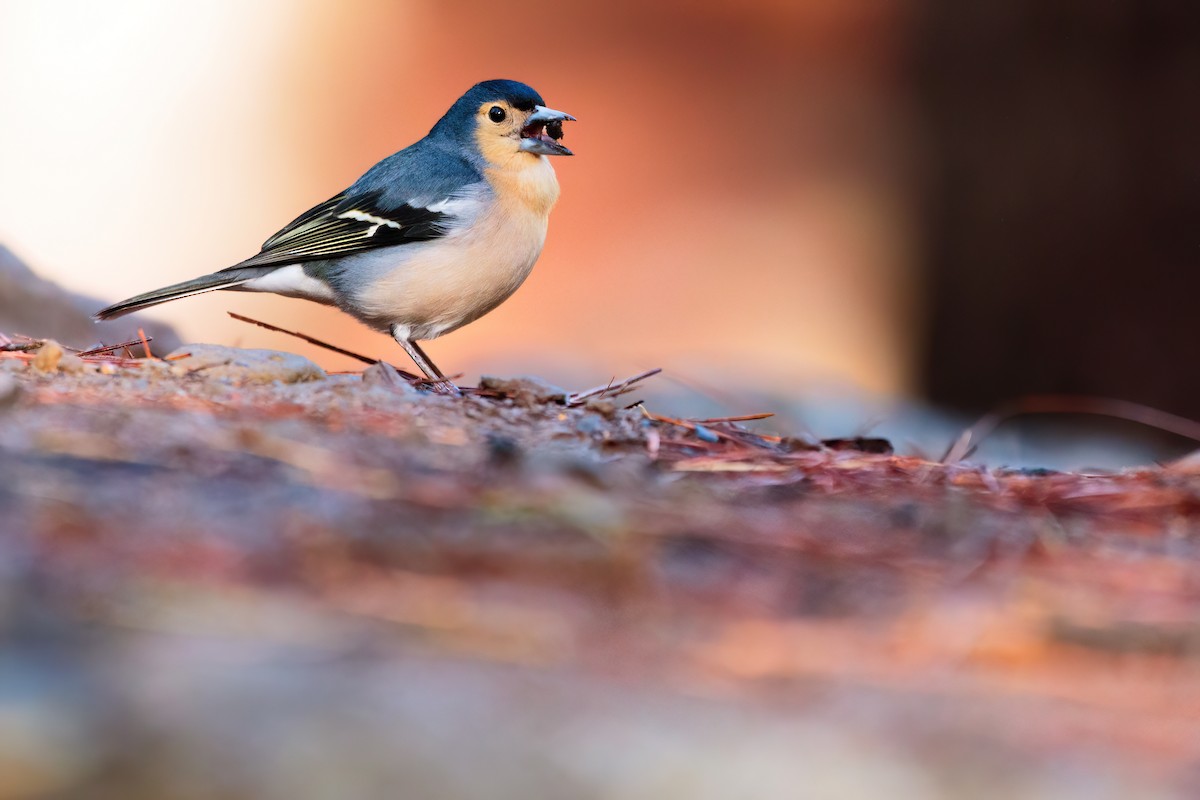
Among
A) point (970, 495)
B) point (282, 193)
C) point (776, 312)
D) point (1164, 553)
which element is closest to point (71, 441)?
point (970, 495)

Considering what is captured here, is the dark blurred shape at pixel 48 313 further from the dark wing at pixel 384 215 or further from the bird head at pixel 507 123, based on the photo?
the bird head at pixel 507 123

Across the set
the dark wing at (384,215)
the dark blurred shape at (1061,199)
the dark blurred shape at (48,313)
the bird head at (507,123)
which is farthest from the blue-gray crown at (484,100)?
the dark blurred shape at (1061,199)

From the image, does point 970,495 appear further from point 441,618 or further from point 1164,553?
point 441,618

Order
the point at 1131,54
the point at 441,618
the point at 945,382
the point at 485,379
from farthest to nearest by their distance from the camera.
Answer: the point at 945,382
the point at 1131,54
the point at 485,379
the point at 441,618

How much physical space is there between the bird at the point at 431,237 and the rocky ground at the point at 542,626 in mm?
1918

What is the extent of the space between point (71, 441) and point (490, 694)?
1019mm

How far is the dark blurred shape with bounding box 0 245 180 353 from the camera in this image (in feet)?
13.7

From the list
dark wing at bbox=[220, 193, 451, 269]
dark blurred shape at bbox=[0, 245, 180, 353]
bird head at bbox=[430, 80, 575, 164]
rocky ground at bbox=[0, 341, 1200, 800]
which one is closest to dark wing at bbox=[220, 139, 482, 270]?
dark wing at bbox=[220, 193, 451, 269]

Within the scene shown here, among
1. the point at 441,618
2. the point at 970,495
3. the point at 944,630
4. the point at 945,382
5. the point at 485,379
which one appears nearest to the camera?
the point at 441,618

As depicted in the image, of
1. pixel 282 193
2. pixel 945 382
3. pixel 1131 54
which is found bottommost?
pixel 945 382

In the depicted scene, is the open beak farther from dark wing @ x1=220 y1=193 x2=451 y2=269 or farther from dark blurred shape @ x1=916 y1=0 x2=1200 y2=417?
dark blurred shape @ x1=916 y1=0 x2=1200 y2=417

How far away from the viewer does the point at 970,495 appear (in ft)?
7.64

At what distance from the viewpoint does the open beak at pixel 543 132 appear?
4.44 metres

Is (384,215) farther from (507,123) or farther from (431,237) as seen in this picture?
(507,123)
